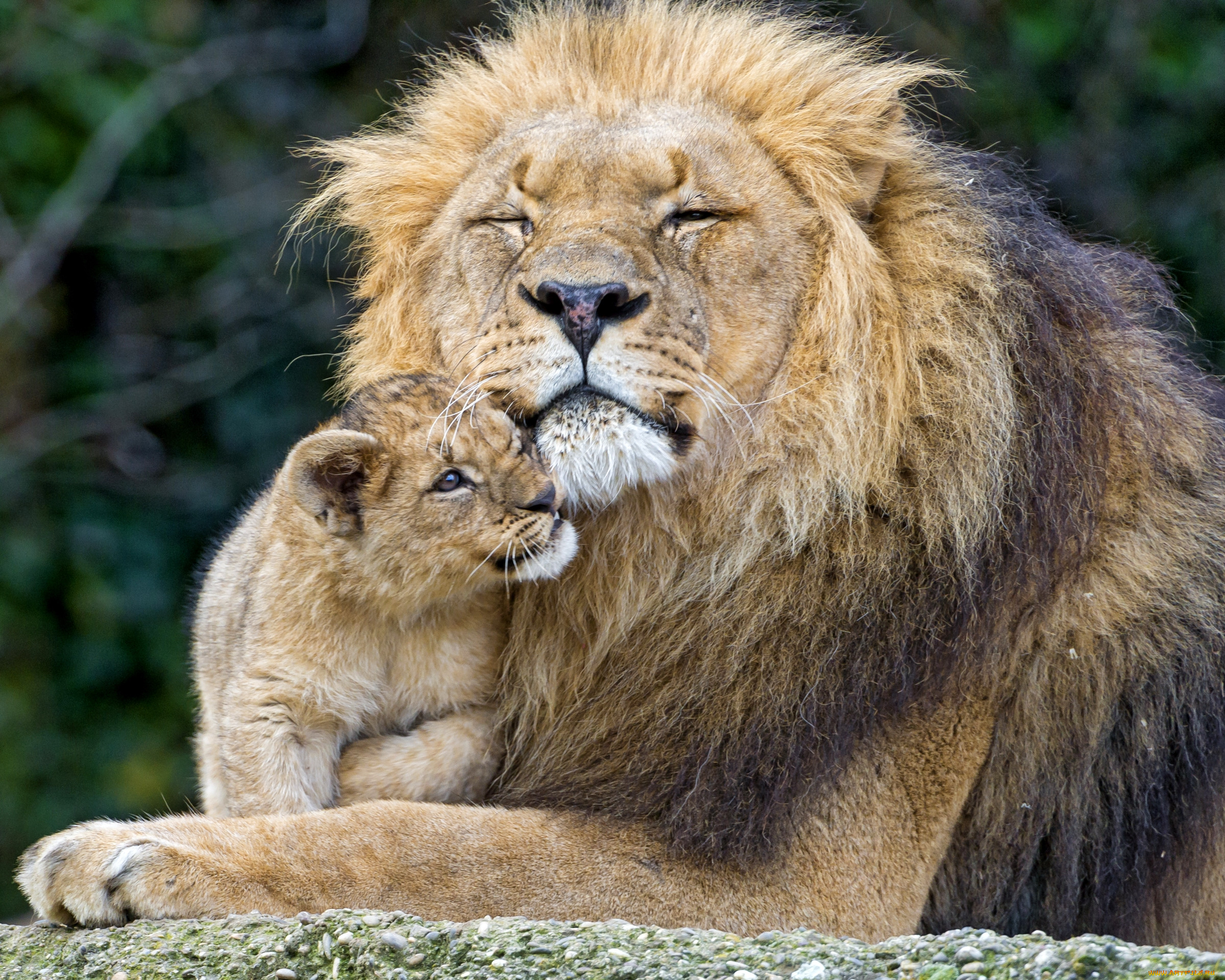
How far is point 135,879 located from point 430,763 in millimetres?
570

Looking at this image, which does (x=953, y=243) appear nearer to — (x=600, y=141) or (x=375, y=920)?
(x=600, y=141)

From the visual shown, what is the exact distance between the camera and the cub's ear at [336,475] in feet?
8.73

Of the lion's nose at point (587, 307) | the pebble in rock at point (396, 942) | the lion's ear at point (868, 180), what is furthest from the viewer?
the lion's ear at point (868, 180)

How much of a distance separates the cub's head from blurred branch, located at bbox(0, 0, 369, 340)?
12.3ft

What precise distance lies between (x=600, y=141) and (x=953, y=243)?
0.71 meters

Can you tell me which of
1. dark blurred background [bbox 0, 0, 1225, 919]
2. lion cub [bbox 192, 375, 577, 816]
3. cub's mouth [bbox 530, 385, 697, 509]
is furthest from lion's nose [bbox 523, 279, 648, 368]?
dark blurred background [bbox 0, 0, 1225, 919]

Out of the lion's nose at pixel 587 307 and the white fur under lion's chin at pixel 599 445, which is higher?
the lion's nose at pixel 587 307

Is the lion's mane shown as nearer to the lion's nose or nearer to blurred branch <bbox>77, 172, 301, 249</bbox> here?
the lion's nose

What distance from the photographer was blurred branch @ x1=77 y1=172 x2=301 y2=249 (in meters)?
6.32

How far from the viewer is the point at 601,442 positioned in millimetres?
2600

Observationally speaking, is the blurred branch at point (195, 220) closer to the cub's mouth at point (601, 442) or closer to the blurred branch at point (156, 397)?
the blurred branch at point (156, 397)

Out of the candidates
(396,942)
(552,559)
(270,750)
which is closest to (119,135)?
(270,750)

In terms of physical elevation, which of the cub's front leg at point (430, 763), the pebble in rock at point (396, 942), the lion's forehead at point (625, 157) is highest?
the lion's forehead at point (625, 157)

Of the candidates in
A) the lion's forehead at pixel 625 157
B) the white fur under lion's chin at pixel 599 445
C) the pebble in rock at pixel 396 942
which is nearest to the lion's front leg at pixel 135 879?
the pebble in rock at pixel 396 942
